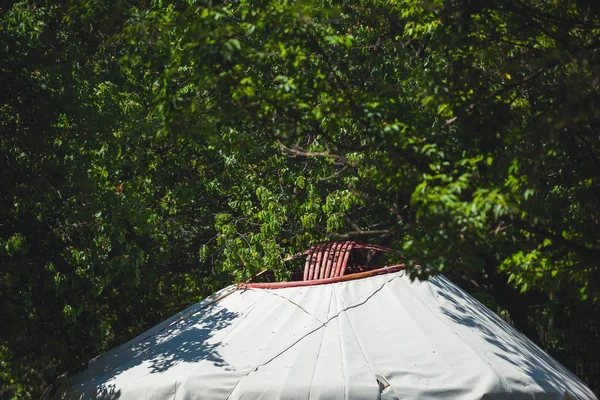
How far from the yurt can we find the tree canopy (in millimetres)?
472

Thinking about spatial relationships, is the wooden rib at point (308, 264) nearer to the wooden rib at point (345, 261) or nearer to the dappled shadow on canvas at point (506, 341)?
the wooden rib at point (345, 261)

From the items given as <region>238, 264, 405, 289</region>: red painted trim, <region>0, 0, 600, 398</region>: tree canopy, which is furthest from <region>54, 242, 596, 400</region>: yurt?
<region>0, 0, 600, 398</region>: tree canopy

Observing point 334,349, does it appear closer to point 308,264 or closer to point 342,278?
point 342,278

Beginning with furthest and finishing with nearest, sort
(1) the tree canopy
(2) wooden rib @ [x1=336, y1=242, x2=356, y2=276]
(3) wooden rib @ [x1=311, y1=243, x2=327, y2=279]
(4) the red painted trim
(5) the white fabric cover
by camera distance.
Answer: (3) wooden rib @ [x1=311, y1=243, x2=327, y2=279] → (2) wooden rib @ [x1=336, y1=242, x2=356, y2=276] → (4) the red painted trim → (5) the white fabric cover → (1) the tree canopy

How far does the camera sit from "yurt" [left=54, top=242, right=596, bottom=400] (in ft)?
21.8

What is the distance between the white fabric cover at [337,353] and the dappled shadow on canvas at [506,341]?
0.02 meters

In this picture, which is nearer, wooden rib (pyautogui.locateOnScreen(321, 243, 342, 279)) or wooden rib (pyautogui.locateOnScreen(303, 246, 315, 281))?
wooden rib (pyautogui.locateOnScreen(321, 243, 342, 279))

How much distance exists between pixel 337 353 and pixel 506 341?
172 cm

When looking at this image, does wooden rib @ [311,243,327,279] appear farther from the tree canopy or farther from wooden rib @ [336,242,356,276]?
the tree canopy

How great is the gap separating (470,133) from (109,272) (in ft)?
15.5

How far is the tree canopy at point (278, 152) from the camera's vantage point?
5.25m

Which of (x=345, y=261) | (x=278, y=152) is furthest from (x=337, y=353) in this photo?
(x=278, y=152)

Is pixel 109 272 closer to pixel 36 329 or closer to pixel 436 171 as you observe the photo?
pixel 36 329

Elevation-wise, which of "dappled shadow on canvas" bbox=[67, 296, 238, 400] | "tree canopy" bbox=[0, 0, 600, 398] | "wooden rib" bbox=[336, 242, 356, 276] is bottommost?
"dappled shadow on canvas" bbox=[67, 296, 238, 400]
